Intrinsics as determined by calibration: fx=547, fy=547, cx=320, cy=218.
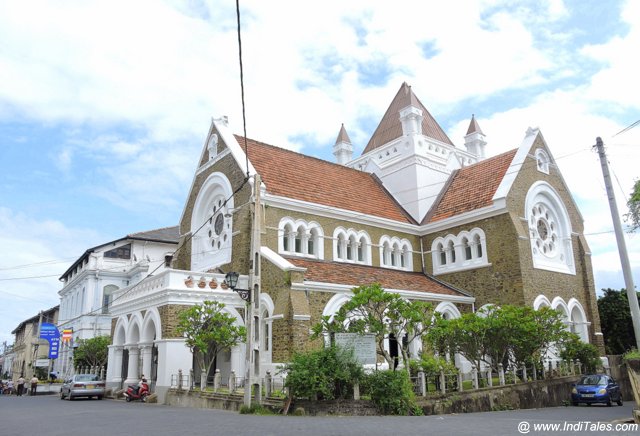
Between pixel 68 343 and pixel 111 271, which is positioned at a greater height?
pixel 111 271

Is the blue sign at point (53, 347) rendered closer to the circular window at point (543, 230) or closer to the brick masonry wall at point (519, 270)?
the brick masonry wall at point (519, 270)

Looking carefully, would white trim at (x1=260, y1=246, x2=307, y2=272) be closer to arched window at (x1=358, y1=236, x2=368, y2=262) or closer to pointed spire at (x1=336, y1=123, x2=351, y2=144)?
arched window at (x1=358, y1=236, x2=368, y2=262)

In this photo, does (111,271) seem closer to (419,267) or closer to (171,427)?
(419,267)

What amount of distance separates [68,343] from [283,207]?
97.3 ft

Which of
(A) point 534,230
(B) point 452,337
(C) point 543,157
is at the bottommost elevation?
(B) point 452,337

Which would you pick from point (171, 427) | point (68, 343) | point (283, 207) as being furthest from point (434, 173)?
point (68, 343)

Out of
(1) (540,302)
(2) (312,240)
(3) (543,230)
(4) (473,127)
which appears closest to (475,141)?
(4) (473,127)

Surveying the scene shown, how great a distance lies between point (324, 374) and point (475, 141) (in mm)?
29095

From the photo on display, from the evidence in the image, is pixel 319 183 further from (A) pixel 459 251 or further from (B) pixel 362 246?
(A) pixel 459 251

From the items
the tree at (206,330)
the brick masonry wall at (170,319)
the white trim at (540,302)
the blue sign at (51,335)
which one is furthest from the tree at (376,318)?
the blue sign at (51,335)

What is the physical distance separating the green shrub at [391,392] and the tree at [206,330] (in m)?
6.02

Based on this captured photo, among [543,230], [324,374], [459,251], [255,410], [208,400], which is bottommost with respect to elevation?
[255,410]

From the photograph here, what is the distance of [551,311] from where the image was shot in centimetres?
2145

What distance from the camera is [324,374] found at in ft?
48.7
